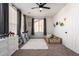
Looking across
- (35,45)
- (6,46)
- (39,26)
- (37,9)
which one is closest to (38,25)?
(39,26)

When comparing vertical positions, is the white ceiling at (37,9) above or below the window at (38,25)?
above

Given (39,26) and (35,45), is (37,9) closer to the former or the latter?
(35,45)

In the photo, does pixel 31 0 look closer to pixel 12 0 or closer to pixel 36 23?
→ pixel 12 0

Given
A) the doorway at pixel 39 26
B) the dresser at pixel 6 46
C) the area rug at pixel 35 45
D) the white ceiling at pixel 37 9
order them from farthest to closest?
the doorway at pixel 39 26 < the white ceiling at pixel 37 9 < the area rug at pixel 35 45 < the dresser at pixel 6 46

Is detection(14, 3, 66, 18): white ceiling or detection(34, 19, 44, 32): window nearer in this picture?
detection(14, 3, 66, 18): white ceiling

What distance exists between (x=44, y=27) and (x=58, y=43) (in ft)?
16.7

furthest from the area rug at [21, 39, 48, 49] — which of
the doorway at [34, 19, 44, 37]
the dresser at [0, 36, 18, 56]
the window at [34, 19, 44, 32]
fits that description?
the window at [34, 19, 44, 32]

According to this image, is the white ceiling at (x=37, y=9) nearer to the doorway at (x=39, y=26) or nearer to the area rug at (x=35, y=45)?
the area rug at (x=35, y=45)

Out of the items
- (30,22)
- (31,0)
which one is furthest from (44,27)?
(31,0)

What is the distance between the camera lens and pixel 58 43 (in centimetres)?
806

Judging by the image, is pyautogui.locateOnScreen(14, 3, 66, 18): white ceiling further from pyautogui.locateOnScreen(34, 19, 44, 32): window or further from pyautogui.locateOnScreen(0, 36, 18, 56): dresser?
pyautogui.locateOnScreen(34, 19, 44, 32): window

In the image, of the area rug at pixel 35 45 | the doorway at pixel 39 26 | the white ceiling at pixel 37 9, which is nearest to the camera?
the area rug at pixel 35 45

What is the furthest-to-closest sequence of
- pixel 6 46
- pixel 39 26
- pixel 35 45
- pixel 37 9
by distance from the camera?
pixel 39 26 < pixel 37 9 < pixel 35 45 < pixel 6 46

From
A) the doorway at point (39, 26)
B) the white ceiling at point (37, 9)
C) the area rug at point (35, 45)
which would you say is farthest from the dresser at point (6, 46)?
the doorway at point (39, 26)
